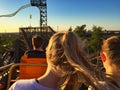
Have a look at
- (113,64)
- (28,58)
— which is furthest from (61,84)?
(28,58)

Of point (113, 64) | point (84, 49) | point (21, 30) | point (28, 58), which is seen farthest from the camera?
point (21, 30)

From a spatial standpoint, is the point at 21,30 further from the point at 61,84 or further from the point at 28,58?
the point at 61,84

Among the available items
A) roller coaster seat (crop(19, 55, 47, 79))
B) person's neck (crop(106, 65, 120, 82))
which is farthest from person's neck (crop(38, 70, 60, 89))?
roller coaster seat (crop(19, 55, 47, 79))

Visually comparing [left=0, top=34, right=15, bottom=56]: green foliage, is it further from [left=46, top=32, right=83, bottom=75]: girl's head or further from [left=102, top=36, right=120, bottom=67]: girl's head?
[left=46, top=32, right=83, bottom=75]: girl's head

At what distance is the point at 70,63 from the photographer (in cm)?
297

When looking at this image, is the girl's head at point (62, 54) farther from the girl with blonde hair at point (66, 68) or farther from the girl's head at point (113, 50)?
the girl's head at point (113, 50)

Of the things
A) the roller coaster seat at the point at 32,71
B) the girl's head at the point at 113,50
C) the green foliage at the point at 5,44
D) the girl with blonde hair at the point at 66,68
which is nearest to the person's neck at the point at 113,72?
the girl's head at the point at 113,50

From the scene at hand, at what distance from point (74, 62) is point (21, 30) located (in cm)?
3154

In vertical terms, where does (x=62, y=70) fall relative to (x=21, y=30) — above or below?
above

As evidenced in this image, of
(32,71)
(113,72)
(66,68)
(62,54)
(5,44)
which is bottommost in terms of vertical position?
(5,44)

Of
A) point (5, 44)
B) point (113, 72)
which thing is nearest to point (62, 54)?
point (113, 72)

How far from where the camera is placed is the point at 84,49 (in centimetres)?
310

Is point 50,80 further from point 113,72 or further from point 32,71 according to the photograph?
point 32,71

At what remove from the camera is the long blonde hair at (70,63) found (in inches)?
117
